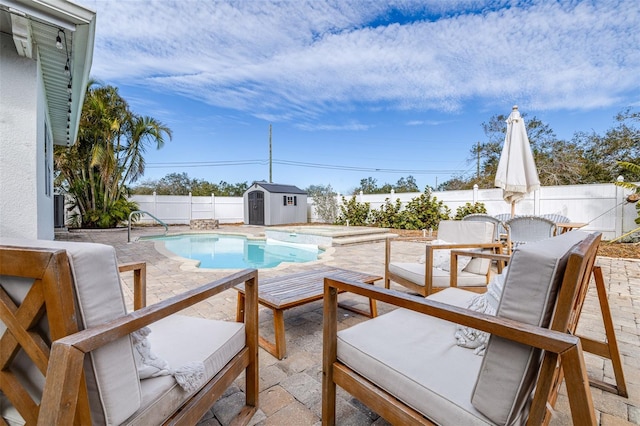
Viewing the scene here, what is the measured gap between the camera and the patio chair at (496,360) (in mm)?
826

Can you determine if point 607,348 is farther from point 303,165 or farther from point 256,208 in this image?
point 303,165

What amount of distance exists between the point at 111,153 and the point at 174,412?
1299 centimetres

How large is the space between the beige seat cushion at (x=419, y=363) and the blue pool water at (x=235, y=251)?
16.4 ft

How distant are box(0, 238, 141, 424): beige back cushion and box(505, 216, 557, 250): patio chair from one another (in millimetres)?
5604

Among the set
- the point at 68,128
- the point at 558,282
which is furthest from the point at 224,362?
the point at 68,128

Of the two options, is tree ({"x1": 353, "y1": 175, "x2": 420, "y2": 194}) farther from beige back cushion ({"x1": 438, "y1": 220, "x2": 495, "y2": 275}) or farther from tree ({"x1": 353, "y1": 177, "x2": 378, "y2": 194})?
beige back cushion ({"x1": 438, "y1": 220, "x2": 495, "y2": 275})

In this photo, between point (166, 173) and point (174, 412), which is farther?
point (166, 173)

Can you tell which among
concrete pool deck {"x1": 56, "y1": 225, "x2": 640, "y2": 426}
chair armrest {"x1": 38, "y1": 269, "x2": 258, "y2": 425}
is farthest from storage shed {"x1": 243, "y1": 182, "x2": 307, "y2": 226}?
chair armrest {"x1": 38, "y1": 269, "x2": 258, "y2": 425}

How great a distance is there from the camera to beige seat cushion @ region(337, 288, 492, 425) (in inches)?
41.0

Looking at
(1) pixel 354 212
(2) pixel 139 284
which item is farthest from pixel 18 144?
(1) pixel 354 212

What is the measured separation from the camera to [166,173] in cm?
2855

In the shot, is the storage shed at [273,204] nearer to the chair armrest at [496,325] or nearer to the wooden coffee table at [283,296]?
the wooden coffee table at [283,296]

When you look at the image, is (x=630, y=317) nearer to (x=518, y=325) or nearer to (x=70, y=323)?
(x=518, y=325)

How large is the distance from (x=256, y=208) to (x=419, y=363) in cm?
1552
